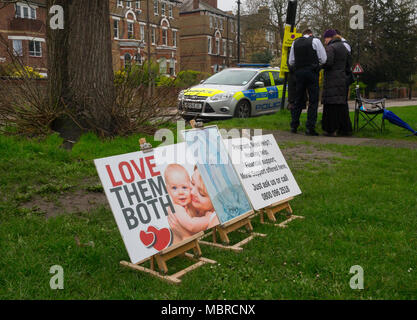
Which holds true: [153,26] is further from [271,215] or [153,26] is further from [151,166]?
[151,166]

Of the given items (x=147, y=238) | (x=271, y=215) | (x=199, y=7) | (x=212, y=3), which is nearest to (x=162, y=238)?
(x=147, y=238)

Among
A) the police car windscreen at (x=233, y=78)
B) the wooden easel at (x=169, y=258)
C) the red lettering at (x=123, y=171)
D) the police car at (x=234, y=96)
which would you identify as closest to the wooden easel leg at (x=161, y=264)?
the wooden easel at (x=169, y=258)

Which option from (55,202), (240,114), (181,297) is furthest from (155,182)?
(240,114)

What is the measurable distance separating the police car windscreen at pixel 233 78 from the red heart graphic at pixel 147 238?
11151 mm

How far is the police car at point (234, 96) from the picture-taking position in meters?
13.3

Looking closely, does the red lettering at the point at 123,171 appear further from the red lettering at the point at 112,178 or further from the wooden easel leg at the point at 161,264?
the wooden easel leg at the point at 161,264

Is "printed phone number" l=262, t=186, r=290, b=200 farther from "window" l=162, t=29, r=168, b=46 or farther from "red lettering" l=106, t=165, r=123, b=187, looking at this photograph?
"window" l=162, t=29, r=168, b=46

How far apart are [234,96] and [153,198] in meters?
10.2

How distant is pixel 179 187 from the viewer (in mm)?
3869

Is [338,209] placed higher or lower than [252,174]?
lower

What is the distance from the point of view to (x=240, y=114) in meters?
13.8
